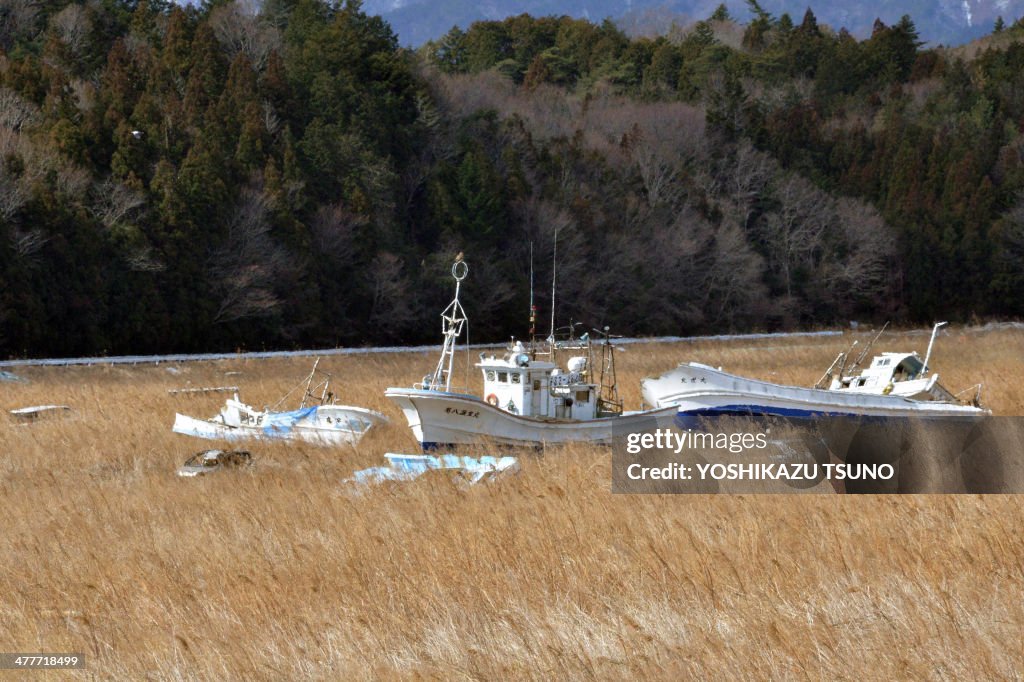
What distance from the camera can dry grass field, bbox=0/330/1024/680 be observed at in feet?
31.2

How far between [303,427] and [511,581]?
14197 mm

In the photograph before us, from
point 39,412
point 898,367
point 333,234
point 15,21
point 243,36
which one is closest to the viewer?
point 39,412

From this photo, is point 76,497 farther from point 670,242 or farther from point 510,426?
point 670,242

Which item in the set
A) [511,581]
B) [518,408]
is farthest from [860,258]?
[511,581]

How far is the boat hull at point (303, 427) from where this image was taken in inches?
996

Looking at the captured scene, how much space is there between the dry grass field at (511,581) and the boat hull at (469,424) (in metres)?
4.24

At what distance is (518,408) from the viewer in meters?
25.3

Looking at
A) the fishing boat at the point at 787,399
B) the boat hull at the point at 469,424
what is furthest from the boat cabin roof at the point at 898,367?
the boat hull at the point at 469,424

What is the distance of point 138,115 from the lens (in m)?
55.8

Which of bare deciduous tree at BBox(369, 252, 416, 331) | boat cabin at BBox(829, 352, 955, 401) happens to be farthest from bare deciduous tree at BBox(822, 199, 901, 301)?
boat cabin at BBox(829, 352, 955, 401)

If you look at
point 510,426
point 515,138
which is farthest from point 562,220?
point 510,426

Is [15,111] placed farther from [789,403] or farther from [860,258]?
[860,258]

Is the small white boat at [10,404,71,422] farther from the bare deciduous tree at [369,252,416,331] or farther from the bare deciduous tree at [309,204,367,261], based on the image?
the bare deciduous tree at [309,204,367,261]

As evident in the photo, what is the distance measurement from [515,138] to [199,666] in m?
63.8
